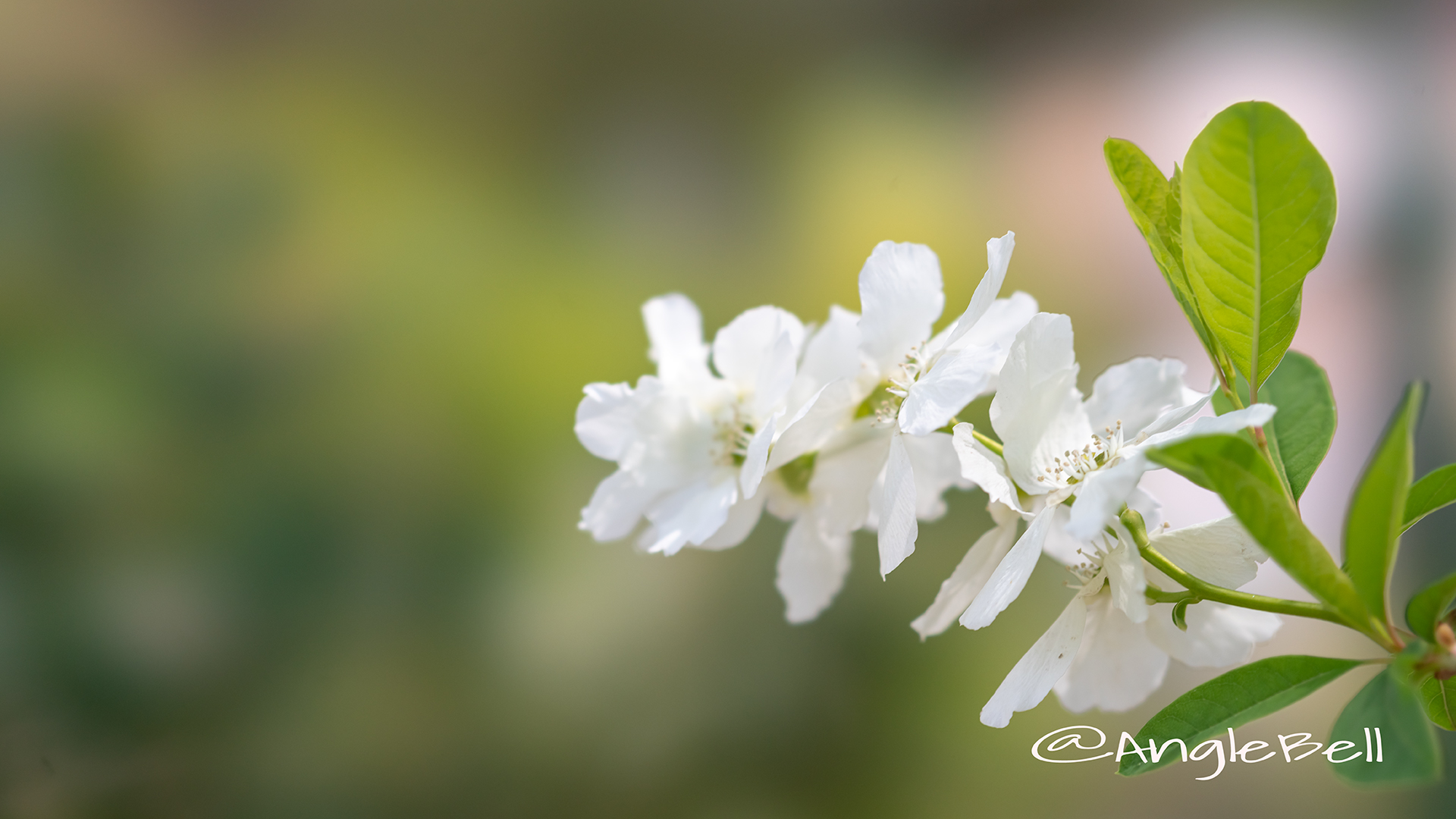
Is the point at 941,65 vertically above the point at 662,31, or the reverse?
the point at 662,31

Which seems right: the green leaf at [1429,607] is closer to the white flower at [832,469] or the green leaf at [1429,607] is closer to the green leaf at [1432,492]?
the green leaf at [1432,492]

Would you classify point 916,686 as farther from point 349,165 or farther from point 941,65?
point 349,165

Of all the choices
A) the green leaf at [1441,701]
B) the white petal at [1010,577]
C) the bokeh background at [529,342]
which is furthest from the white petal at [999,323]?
the bokeh background at [529,342]

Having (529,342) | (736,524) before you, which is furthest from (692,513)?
(529,342)

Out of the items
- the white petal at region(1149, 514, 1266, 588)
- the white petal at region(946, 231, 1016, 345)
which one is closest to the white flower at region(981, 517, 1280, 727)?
the white petal at region(1149, 514, 1266, 588)

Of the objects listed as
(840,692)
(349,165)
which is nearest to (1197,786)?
(840,692)
